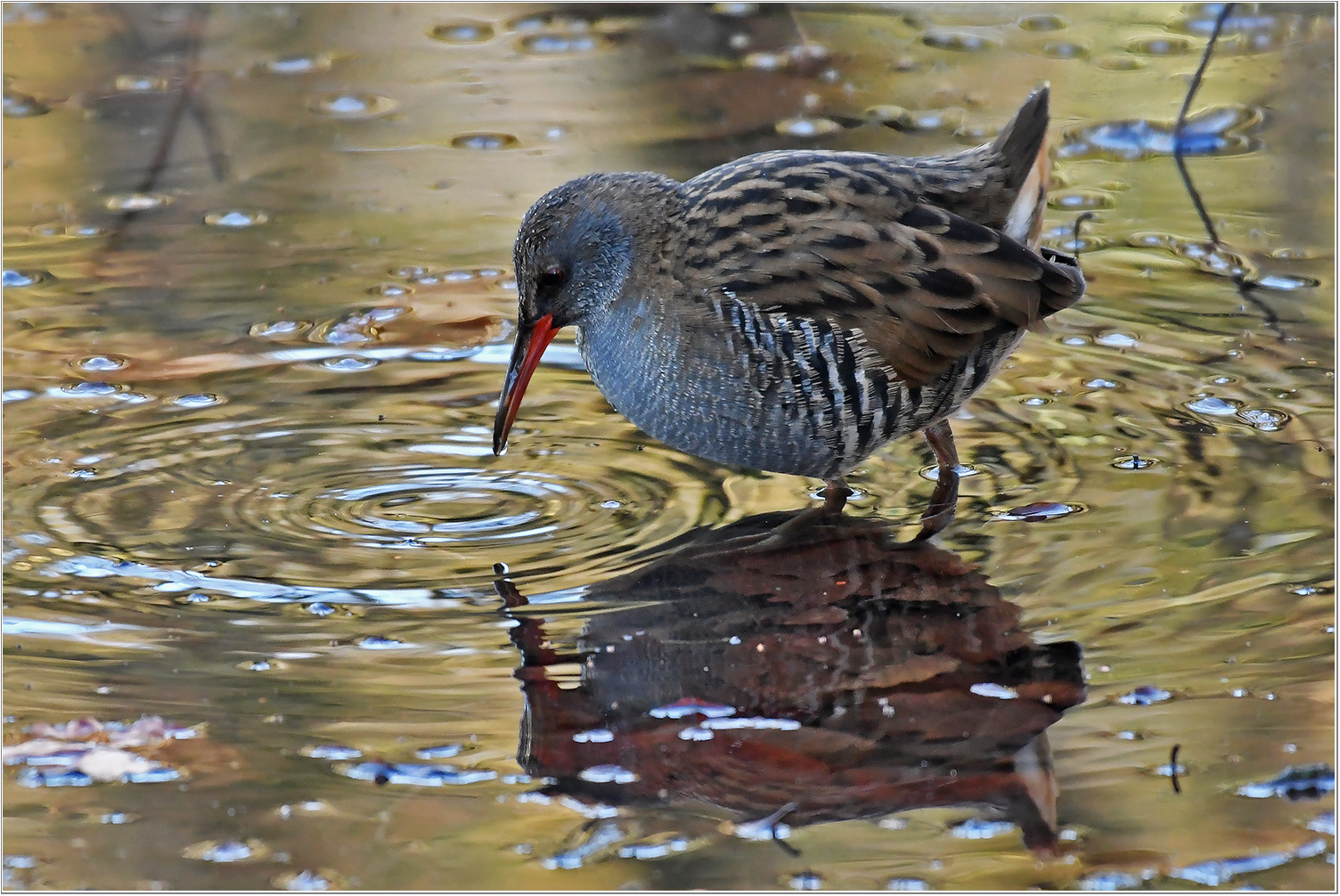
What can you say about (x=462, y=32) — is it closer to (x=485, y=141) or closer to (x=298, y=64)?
(x=298, y=64)

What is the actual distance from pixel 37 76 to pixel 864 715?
236 inches

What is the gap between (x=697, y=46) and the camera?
859cm

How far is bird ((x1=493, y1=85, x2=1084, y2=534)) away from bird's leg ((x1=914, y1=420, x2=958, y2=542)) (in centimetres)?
1

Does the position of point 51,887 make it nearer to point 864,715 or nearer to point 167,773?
point 167,773

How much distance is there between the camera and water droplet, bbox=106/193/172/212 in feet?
22.6

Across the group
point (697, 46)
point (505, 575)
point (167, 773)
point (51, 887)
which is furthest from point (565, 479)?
point (697, 46)

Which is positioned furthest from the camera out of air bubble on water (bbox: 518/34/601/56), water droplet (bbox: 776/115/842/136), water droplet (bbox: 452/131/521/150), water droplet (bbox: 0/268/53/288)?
air bubble on water (bbox: 518/34/601/56)

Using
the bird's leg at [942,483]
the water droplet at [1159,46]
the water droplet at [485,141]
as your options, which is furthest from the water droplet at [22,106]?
the water droplet at [1159,46]

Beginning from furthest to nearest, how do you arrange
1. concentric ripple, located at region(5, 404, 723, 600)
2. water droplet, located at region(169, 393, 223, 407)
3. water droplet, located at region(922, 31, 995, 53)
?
water droplet, located at region(922, 31, 995, 53) → water droplet, located at region(169, 393, 223, 407) → concentric ripple, located at region(5, 404, 723, 600)

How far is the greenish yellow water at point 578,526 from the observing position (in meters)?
3.32

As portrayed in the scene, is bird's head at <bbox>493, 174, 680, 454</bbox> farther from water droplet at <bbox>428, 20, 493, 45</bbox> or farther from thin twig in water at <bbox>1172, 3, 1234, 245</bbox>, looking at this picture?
water droplet at <bbox>428, 20, 493, 45</bbox>

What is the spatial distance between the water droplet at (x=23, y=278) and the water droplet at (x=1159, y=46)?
16.9 ft

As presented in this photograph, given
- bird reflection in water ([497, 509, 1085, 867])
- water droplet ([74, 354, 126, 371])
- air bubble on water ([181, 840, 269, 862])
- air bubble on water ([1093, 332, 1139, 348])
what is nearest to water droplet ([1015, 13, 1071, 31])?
air bubble on water ([1093, 332, 1139, 348])

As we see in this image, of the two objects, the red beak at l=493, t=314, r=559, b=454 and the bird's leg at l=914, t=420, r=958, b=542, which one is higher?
the red beak at l=493, t=314, r=559, b=454
